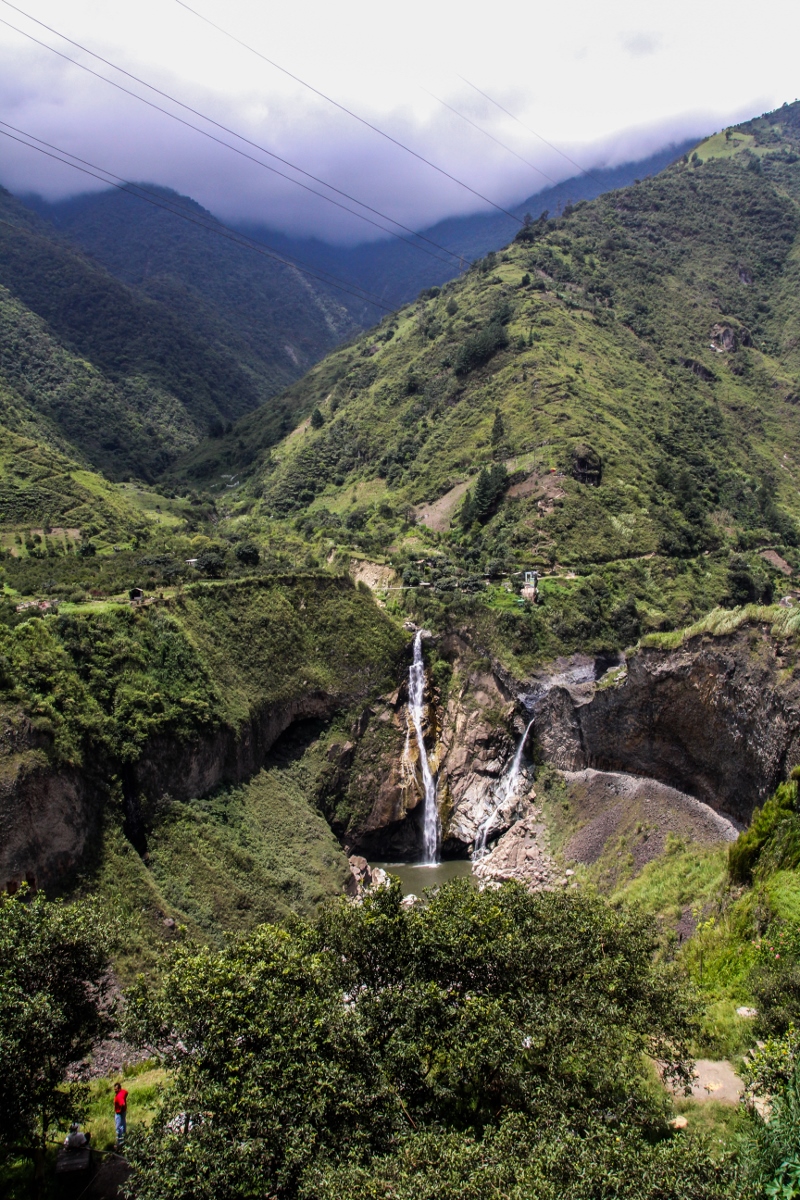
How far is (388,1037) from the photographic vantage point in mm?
18062

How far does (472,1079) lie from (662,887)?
21499 mm

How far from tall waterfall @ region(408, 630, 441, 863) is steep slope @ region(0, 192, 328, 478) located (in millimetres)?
67527

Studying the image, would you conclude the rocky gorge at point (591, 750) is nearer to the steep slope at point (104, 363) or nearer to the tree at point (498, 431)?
the tree at point (498, 431)

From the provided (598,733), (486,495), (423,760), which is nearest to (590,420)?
(486,495)

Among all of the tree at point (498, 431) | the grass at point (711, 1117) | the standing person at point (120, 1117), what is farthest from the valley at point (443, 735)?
the standing person at point (120, 1117)

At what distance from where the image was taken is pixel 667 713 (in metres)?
43.0

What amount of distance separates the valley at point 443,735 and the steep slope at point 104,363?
1247mm

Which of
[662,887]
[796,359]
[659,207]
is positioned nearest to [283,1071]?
[662,887]

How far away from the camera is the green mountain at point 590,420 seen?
6800 cm

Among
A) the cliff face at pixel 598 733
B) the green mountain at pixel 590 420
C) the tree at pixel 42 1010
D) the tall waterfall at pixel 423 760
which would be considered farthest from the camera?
the green mountain at pixel 590 420

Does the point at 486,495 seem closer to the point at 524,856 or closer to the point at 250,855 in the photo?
the point at 524,856

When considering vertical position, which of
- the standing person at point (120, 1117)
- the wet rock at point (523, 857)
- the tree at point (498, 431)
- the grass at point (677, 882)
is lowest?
the wet rock at point (523, 857)

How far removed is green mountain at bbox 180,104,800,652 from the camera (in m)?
68.0

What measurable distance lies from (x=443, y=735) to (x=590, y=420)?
137ft
